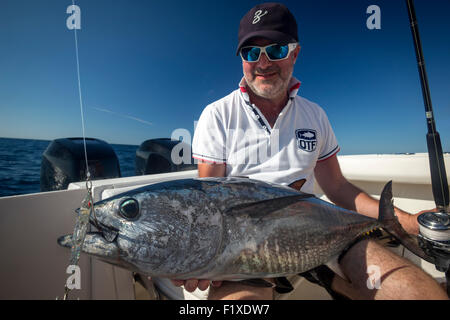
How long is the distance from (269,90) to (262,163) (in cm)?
57

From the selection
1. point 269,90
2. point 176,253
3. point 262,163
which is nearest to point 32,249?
point 176,253

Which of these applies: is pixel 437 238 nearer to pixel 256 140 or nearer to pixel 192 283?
pixel 256 140

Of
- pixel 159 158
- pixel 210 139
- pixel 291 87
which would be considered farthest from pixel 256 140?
pixel 159 158

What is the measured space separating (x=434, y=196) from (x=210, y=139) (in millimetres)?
1640

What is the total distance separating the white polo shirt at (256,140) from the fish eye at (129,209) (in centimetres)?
76

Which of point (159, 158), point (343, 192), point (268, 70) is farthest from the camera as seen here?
point (159, 158)

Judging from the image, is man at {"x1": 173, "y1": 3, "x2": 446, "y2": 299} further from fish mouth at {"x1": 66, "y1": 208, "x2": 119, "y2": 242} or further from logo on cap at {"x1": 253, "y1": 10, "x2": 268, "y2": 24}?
fish mouth at {"x1": 66, "y1": 208, "x2": 119, "y2": 242}

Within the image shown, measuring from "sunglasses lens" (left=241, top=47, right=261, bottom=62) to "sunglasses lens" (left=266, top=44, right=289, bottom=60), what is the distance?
79 millimetres

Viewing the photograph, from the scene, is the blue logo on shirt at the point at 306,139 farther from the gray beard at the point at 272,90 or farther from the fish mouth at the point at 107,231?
the fish mouth at the point at 107,231

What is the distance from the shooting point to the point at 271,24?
1728mm

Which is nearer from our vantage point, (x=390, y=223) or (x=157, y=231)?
(x=157, y=231)

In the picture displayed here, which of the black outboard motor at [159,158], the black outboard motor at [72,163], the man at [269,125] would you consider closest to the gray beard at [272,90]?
the man at [269,125]

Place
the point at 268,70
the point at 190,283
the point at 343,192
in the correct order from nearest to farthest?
the point at 190,283 < the point at 268,70 < the point at 343,192
